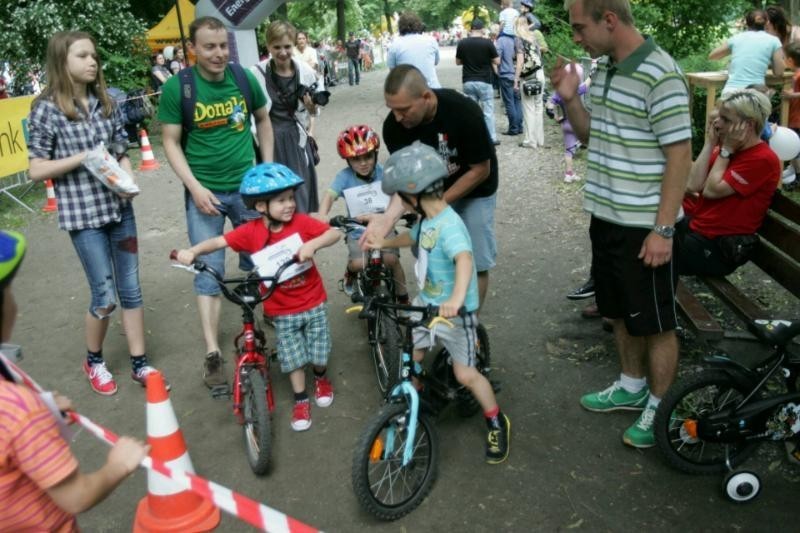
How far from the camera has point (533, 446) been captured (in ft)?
12.6

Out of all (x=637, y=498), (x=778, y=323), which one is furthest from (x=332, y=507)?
(x=778, y=323)

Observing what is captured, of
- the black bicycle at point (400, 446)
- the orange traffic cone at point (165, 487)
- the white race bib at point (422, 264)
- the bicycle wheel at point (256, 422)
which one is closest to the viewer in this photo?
the orange traffic cone at point (165, 487)

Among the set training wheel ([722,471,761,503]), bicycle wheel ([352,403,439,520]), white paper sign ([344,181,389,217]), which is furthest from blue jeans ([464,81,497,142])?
training wheel ([722,471,761,503])

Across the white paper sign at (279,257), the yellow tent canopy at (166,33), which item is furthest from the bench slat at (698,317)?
the yellow tent canopy at (166,33)

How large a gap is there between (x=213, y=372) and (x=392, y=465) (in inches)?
66.2

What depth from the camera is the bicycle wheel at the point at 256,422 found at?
3621 millimetres

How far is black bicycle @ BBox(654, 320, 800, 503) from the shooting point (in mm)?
3252

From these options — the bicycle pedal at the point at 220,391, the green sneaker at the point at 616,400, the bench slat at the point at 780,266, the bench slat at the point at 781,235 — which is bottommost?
the green sneaker at the point at 616,400

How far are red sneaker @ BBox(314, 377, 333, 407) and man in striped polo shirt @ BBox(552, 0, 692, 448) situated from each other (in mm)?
1780

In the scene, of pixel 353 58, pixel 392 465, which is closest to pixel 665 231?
pixel 392 465

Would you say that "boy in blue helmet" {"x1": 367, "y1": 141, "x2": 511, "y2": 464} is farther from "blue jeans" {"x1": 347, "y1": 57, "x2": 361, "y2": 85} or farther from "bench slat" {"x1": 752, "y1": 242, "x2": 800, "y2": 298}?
"blue jeans" {"x1": 347, "y1": 57, "x2": 361, "y2": 85}

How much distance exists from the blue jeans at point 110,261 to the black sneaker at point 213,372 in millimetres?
619

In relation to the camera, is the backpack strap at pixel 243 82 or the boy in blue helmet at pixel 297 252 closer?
the boy in blue helmet at pixel 297 252

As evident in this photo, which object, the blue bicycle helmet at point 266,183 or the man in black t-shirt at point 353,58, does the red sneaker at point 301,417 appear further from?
the man in black t-shirt at point 353,58
